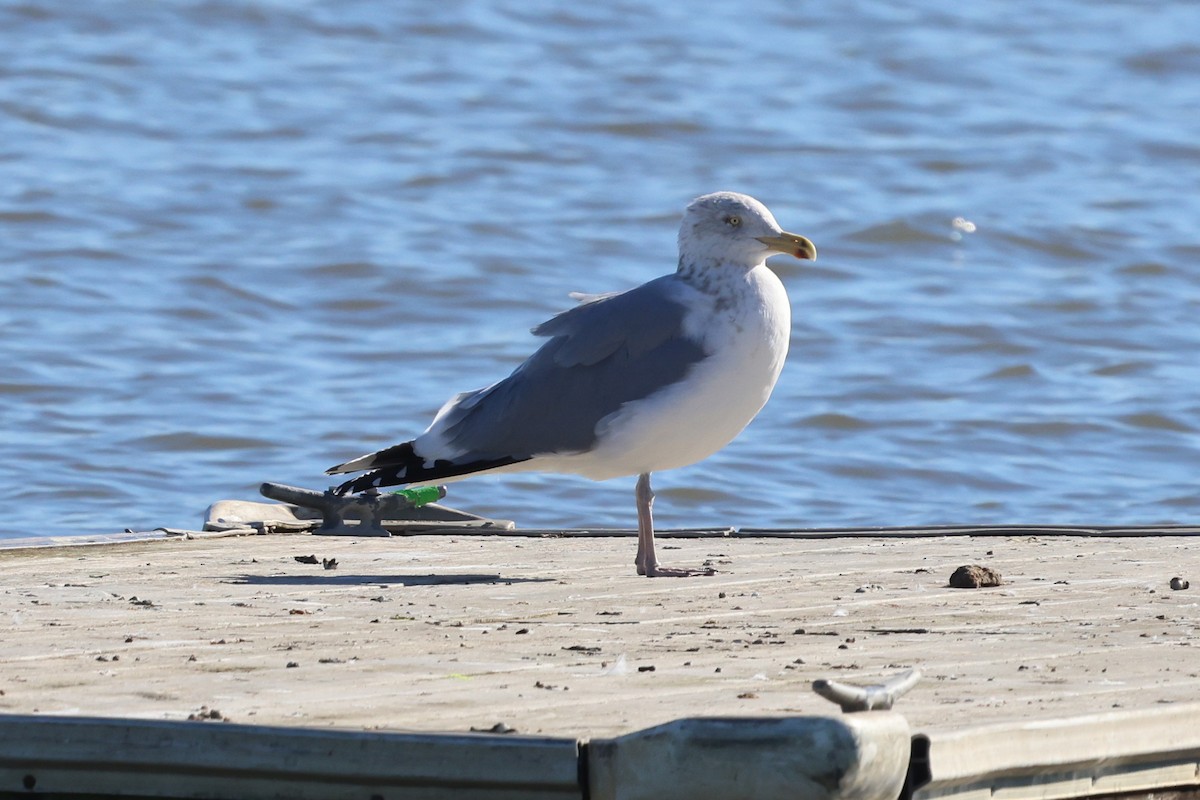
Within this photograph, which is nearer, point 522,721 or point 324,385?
point 522,721

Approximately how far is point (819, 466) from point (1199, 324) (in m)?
5.13

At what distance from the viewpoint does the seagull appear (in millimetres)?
6008

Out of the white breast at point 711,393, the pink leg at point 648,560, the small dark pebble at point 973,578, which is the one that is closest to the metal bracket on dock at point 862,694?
the small dark pebble at point 973,578

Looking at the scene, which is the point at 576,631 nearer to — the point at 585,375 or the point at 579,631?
the point at 579,631

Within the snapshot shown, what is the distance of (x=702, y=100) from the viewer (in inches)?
894

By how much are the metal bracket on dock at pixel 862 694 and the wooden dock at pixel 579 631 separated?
0.26 ft

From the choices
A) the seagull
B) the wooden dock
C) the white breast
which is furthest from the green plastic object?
the white breast

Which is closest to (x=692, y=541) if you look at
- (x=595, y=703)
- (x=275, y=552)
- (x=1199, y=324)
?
(x=275, y=552)

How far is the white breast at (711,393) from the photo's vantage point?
5984 millimetres

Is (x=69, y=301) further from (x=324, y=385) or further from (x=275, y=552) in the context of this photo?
(x=275, y=552)

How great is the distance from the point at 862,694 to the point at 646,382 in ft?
9.04

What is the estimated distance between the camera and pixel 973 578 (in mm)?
5496

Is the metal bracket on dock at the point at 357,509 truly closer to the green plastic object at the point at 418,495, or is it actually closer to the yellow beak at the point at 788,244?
the green plastic object at the point at 418,495

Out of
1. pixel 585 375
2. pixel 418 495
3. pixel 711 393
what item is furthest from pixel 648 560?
pixel 418 495
